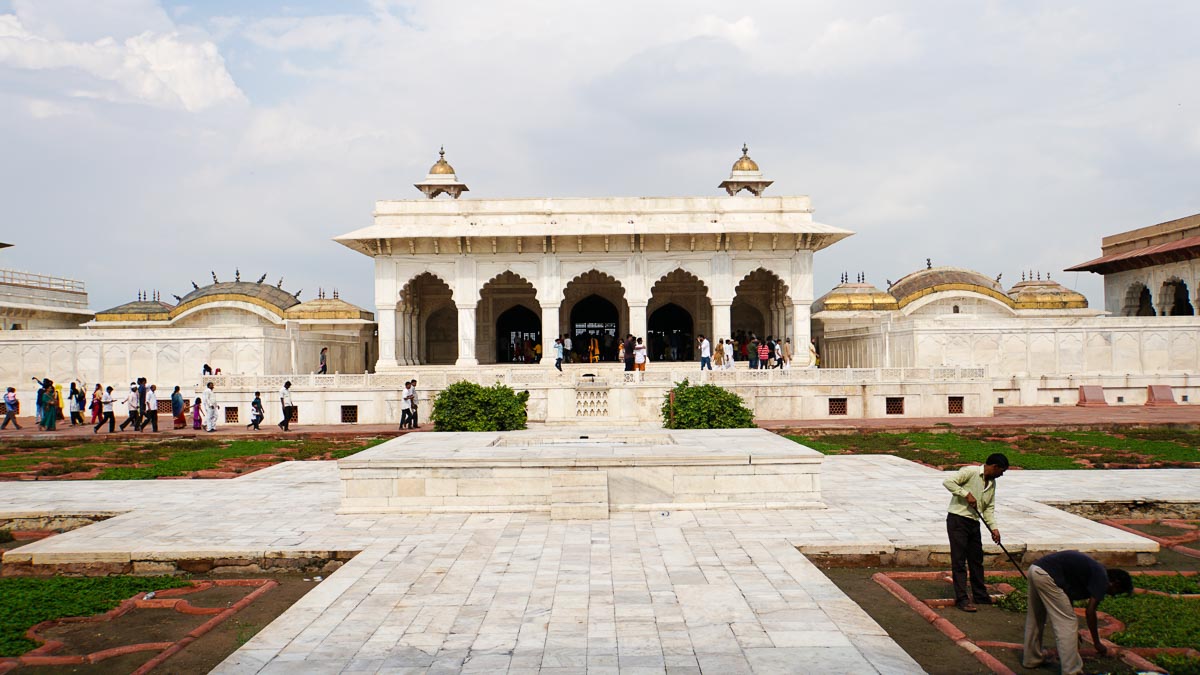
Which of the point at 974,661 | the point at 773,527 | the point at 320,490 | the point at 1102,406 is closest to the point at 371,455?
the point at 320,490

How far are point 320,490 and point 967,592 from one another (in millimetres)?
7429

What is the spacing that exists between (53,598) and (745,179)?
27.7 meters

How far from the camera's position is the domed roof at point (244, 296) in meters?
34.8

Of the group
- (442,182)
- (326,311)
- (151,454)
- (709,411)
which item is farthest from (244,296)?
(709,411)

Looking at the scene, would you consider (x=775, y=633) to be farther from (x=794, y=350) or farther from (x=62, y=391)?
(x=62, y=391)

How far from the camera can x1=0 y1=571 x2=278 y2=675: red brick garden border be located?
16.9ft

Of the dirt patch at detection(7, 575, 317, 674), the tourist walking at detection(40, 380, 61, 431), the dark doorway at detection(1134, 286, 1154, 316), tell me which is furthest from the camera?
the dark doorway at detection(1134, 286, 1154, 316)

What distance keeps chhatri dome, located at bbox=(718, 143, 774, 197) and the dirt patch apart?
87.9 feet

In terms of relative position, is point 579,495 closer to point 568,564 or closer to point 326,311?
point 568,564

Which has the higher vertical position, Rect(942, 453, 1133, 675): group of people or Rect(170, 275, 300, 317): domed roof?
Rect(170, 275, 300, 317): domed roof

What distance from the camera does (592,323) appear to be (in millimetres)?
32812

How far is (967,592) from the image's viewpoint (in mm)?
6164

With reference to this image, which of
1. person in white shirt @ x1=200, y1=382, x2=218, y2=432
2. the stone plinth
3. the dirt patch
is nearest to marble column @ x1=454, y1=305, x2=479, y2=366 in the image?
person in white shirt @ x1=200, y1=382, x2=218, y2=432

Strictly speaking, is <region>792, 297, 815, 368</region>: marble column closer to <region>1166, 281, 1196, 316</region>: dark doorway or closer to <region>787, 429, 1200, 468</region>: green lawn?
<region>787, 429, 1200, 468</region>: green lawn
